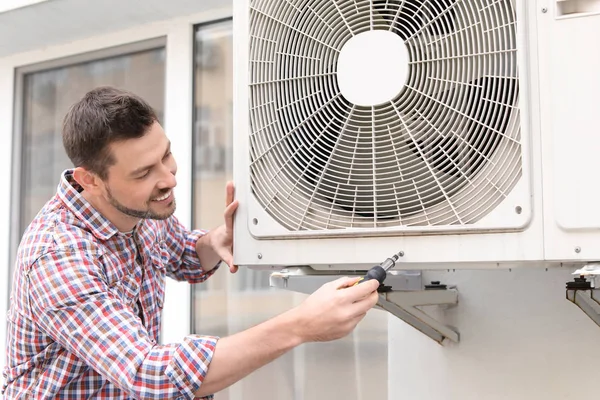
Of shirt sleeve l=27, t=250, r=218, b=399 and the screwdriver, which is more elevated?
the screwdriver

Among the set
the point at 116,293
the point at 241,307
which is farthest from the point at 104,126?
the point at 241,307

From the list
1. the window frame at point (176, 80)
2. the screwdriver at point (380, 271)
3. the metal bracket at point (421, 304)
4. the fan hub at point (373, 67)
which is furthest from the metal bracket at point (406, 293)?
the window frame at point (176, 80)

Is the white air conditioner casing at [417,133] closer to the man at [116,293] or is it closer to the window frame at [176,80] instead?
the man at [116,293]

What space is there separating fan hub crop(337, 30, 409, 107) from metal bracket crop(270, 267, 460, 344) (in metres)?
0.24

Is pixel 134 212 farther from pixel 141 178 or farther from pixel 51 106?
pixel 51 106

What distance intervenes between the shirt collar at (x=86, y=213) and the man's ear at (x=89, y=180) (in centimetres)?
2

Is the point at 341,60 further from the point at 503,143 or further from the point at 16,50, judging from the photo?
the point at 16,50

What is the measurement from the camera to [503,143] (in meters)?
0.83

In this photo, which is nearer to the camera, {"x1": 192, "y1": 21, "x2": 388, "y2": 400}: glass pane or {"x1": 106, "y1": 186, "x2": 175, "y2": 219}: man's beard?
{"x1": 106, "y1": 186, "x2": 175, "y2": 219}: man's beard

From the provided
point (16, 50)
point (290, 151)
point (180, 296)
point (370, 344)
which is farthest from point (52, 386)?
point (16, 50)

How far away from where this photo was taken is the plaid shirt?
37.0 inches

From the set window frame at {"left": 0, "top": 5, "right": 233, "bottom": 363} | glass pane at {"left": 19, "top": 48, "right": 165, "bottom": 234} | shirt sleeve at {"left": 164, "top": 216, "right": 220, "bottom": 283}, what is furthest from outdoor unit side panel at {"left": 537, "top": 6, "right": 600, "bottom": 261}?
glass pane at {"left": 19, "top": 48, "right": 165, "bottom": 234}

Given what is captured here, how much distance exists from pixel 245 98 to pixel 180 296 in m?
1.26

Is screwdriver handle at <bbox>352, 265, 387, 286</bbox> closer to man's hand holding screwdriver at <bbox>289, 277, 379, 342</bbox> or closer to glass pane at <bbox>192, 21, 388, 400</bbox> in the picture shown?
man's hand holding screwdriver at <bbox>289, 277, 379, 342</bbox>
